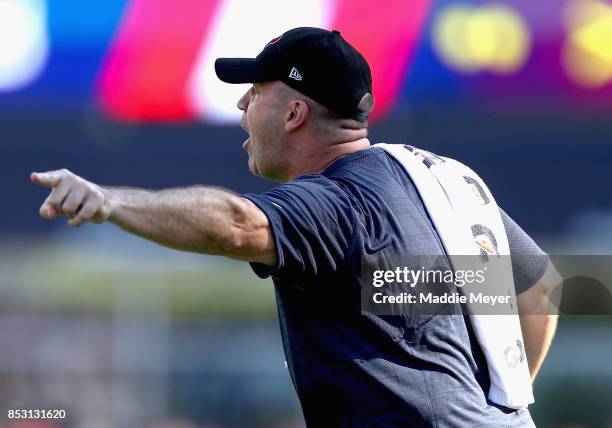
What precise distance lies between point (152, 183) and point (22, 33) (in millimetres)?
1464

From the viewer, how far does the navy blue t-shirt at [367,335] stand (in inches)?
110

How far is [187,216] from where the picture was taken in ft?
8.15

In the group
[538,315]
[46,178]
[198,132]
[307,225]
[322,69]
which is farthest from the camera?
[198,132]

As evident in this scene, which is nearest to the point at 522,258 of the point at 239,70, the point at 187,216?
the point at 239,70

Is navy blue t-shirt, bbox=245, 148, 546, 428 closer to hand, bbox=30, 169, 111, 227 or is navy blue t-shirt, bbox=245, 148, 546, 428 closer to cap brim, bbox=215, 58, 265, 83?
cap brim, bbox=215, 58, 265, 83

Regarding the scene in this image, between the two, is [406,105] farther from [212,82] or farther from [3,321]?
[3,321]

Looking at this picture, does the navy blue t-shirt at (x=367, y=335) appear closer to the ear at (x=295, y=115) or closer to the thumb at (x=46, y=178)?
the ear at (x=295, y=115)

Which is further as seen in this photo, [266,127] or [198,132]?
[198,132]

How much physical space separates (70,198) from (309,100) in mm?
1058

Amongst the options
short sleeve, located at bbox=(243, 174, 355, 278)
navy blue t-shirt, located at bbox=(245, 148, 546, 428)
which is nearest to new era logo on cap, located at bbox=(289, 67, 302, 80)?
navy blue t-shirt, located at bbox=(245, 148, 546, 428)

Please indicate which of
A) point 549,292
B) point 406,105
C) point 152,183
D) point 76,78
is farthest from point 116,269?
point 549,292

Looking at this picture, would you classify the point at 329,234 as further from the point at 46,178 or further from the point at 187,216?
the point at 46,178

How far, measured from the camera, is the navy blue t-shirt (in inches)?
110

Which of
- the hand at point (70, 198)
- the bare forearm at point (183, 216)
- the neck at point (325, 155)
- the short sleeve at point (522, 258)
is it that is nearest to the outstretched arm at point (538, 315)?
the short sleeve at point (522, 258)
